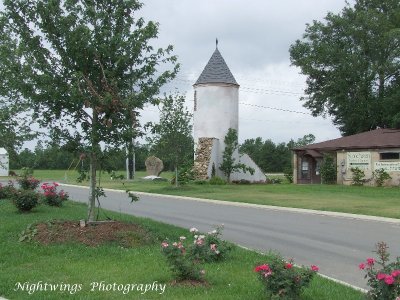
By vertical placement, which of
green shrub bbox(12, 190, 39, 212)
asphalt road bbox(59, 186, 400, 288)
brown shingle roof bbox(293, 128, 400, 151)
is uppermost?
brown shingle roof bbox(293, 128, 400, 151)

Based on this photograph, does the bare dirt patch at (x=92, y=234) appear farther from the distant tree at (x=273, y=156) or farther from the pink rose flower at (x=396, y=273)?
the distant tree at (x=273, y=156)

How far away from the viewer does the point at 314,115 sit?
2104 inches

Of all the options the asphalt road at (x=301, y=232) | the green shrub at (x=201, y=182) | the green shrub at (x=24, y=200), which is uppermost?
the green shrub at (x=201, y=182)

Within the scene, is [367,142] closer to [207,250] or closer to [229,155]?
[229,155]

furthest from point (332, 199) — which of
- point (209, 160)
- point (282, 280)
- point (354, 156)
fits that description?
point (282, 280)

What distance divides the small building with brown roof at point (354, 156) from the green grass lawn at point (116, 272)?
27.1 metres

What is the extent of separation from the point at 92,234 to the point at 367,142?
30.0 meters

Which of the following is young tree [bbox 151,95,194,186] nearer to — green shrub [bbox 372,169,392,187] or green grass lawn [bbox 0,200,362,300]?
green shrub [bbox 372,169,392,187]

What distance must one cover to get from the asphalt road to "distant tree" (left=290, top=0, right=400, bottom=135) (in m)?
29.5

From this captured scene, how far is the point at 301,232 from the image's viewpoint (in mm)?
14539

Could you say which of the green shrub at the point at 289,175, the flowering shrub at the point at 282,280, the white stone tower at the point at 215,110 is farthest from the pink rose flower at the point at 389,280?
the green shrub at the point at 289,175

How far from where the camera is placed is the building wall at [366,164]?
35.1 metres

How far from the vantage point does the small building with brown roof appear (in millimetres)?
35469

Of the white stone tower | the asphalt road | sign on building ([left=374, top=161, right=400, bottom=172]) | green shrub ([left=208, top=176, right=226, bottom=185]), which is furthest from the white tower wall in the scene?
the asphalt road
